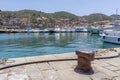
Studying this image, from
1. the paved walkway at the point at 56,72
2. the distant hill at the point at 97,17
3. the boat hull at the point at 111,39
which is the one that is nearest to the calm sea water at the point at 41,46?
the boat hull at the point at 111,39

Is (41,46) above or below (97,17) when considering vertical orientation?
below

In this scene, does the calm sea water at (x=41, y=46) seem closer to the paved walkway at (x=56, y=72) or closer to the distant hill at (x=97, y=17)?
the paved walkway at (x=56, y=72)

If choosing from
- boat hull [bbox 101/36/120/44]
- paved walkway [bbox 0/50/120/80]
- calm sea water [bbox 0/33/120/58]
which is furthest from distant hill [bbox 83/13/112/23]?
paved walkway [bbox 0/50/120/80]

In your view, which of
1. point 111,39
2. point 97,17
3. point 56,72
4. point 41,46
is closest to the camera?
point 56,72

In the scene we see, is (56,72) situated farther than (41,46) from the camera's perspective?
No

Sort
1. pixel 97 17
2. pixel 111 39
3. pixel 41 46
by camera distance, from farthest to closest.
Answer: pixel 97 17 < pixel 111 39 < pixel 41 46

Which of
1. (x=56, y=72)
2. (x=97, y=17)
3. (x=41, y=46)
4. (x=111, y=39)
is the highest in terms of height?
(x=97, y=17)

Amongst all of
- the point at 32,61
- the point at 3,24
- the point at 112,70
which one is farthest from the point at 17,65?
the point at 3,24

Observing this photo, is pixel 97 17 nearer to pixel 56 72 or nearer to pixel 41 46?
pixel 41 46

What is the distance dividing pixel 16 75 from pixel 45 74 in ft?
2.62

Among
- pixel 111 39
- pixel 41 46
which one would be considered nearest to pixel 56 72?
pixel 41 46

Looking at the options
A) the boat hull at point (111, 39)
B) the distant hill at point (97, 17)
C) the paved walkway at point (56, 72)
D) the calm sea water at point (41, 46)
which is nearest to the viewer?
the paved walkway at point (56, 72)

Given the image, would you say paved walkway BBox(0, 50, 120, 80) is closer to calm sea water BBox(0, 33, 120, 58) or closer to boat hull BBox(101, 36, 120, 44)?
calm sea water BBox(0, 33, 120, 58)

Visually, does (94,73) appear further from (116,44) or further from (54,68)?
(116,44)
